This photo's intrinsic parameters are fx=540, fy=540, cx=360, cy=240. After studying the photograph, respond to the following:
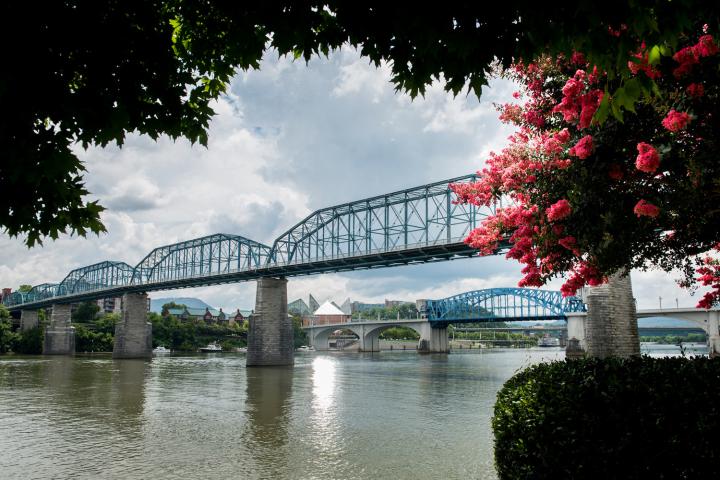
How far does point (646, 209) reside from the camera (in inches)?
401

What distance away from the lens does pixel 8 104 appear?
514 cm

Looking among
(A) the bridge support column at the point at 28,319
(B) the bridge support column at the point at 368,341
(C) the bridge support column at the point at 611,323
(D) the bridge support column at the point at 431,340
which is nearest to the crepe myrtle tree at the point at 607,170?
(C) the bridge support column at the point at 611,323

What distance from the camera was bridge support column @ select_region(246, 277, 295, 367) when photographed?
76062mm

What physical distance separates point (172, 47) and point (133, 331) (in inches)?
4382

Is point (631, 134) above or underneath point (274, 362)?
above

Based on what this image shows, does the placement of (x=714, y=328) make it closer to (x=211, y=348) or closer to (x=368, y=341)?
(x=368, y=341)

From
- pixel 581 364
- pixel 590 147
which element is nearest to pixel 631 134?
pixel 590 147

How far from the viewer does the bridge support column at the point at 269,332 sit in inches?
2995

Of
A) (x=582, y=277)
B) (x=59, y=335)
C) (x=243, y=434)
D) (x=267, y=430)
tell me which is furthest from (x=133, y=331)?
(x=582, y=277)

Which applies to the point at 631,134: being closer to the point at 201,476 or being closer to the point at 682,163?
the point at 682,163

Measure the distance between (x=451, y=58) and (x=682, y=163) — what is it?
7.24m

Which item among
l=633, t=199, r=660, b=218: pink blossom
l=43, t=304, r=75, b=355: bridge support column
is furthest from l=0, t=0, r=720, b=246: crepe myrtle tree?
l=43, t=304, r=75, b=355: bridge support column

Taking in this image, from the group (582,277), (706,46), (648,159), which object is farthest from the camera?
(582,277)

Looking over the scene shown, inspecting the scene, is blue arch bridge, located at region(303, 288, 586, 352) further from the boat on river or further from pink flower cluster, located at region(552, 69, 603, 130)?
pink flower cluster, located at region(552, 69, 603, 130)
